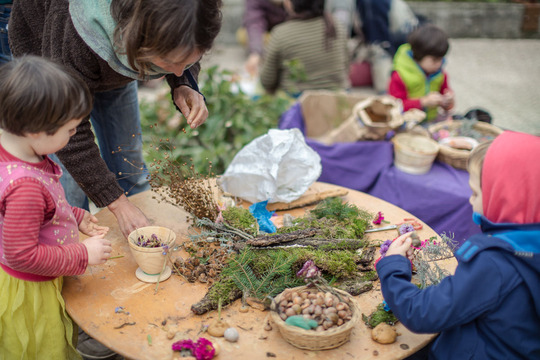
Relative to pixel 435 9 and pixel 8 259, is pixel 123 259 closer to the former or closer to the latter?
pixel 8 259

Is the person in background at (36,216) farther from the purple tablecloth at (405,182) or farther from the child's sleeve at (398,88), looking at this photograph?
the child's sleeve at (398,88)

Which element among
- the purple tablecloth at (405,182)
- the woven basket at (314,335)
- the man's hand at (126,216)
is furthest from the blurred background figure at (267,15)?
the woven basket at (314,335)

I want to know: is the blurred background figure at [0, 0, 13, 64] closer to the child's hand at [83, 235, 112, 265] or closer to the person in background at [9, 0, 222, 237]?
the person in background at [9, 0, 222, 237]

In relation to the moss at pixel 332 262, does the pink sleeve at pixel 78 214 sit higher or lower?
higher

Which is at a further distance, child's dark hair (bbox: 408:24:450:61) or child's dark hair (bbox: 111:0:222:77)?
child's dark hair (bbox: 408:24:450:61)

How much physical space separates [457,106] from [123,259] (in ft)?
16.8

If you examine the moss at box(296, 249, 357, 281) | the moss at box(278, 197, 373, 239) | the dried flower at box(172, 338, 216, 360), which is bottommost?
the moss at box(278, 197, 373, 239)

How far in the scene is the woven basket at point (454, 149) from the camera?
3145mm

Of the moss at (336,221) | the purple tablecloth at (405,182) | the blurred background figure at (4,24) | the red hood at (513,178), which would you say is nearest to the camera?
the red hood at (513,178)

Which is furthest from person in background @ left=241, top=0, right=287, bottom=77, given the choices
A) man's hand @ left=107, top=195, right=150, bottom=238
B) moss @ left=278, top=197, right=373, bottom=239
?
man's hand @ left=107, top=195, right=150, bottom=238

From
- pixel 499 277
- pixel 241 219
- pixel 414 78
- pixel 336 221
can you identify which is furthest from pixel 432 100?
pixel 499 277

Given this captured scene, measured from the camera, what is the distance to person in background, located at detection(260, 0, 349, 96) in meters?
4.32

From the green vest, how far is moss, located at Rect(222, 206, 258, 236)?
2318 millimetres

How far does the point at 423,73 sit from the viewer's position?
390 cm
